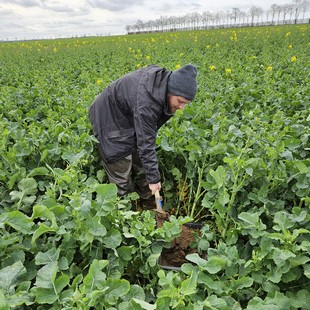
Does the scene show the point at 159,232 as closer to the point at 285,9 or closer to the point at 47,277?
the point at 47,277

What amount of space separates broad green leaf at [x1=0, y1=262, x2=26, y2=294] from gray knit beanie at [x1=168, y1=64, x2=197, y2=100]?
1727 millimetres

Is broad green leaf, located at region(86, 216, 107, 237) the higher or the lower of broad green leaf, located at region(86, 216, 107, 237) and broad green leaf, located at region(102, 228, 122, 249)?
the higher

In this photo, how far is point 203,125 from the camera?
394 cm

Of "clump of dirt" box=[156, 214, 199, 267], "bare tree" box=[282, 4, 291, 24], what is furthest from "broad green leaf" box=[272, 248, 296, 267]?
"bare tree" box=[282, 4, 291, 24]

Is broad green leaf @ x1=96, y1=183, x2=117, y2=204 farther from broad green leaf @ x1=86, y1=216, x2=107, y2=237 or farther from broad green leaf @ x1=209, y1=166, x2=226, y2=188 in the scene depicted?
broad green leaf @ x1=209, y1=166, x2=226, y2=188

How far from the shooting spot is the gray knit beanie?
8.32ft

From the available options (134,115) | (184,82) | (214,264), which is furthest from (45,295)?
(184,82)

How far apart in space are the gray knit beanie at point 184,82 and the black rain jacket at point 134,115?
12cm

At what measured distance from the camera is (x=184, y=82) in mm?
2535

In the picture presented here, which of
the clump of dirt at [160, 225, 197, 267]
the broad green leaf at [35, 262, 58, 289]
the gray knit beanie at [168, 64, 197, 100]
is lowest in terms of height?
the clump of dirt at [160, 225, 197, 267]

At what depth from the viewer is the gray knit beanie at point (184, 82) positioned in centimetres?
254

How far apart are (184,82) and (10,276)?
6.05 ft

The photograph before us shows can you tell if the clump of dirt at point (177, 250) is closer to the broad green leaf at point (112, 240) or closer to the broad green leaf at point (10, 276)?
the broad green leaf at point (112, 240)

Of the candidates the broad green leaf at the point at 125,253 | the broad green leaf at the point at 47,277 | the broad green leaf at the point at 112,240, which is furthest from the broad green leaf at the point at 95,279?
the broad green leaf at the point at 125,253
